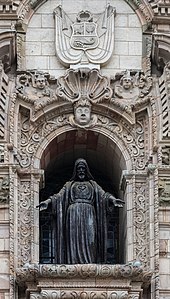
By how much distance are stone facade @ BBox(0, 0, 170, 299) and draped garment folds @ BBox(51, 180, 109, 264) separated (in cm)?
38

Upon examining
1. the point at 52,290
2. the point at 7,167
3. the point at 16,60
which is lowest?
the point at 52,290

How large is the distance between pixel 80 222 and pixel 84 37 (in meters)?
3.21

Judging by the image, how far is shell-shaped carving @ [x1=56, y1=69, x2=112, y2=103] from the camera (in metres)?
31.0

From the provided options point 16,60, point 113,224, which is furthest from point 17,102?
point 113,224

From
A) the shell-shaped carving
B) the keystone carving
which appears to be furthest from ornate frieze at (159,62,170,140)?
the keystone carving

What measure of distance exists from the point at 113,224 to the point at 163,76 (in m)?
2.67

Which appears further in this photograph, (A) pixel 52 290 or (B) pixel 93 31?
(B) pixel 93 31

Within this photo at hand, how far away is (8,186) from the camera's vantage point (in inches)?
1192

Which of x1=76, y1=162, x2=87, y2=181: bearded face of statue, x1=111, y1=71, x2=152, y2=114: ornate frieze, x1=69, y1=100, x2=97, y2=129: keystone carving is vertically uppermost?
x1=111, y1=71, x2=152, y2=114: ornate frieze

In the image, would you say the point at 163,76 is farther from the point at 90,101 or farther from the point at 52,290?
the point at 52,290

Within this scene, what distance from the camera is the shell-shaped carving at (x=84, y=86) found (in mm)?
30969

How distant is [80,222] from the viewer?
99.4 feet

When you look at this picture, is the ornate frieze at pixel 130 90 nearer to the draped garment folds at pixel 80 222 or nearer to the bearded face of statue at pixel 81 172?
the bearded face of statue at pixel 81 172

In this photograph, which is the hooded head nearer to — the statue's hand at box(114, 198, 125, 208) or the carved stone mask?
the statue's hand at box(114, 198, 125, 208)
